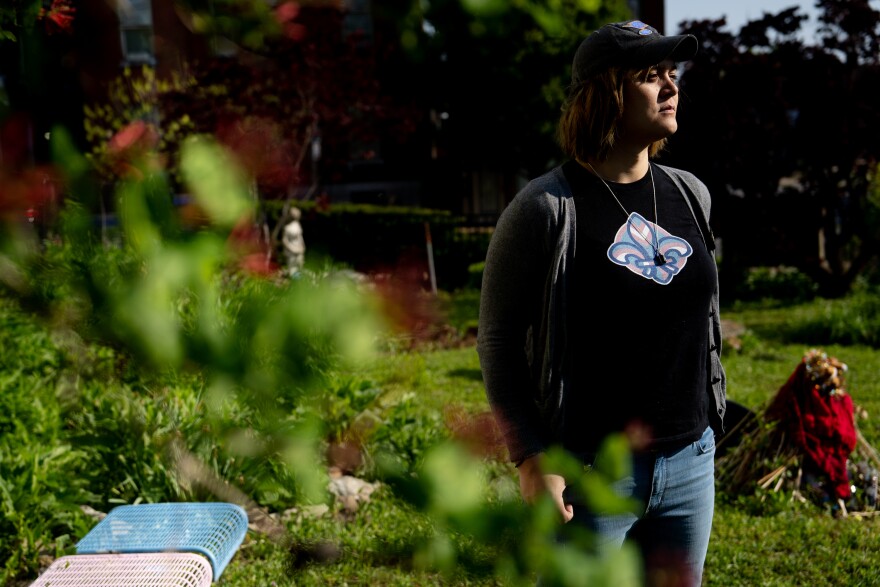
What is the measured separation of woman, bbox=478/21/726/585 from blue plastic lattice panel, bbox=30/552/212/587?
143cm

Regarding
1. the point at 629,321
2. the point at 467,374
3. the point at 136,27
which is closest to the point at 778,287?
the point at 467,374

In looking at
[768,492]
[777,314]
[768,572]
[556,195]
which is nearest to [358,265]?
[556,195]

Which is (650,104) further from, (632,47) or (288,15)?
(288,15)

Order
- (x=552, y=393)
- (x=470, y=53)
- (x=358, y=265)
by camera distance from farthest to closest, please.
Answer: (x=552, y=393) → (x=470, y=53) → (x=358, y=265)

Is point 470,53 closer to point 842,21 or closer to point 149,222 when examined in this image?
point 149,222

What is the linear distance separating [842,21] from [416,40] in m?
12.3

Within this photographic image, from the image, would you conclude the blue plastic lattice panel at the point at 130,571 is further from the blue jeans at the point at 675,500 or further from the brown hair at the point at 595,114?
the brown hair at the point at 595,114

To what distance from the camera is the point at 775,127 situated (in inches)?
453

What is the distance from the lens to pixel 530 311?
5.99ft

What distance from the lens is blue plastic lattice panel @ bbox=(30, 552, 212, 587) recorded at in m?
2.67

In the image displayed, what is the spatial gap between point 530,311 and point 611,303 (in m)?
0.16

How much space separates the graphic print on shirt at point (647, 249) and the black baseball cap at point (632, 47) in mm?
308

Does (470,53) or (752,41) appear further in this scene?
(752,41)

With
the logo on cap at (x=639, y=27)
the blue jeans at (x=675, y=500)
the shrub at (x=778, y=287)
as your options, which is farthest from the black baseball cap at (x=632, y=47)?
the shrub at (x=778, y=287)
